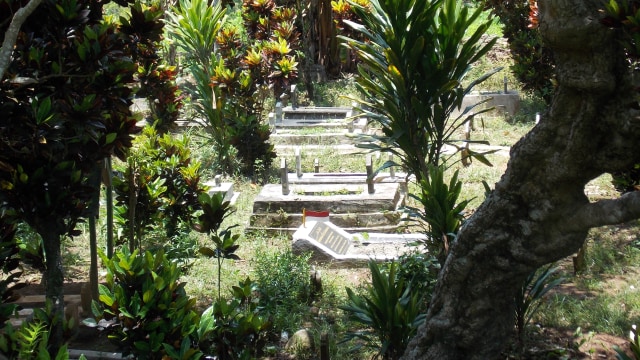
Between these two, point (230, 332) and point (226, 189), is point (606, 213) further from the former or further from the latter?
point (226, 189)

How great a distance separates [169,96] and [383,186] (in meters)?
2.99

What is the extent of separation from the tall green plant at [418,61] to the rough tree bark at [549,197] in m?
2.32

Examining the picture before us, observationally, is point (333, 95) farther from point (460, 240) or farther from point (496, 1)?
point (460, 240)

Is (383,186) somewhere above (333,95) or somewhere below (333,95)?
below

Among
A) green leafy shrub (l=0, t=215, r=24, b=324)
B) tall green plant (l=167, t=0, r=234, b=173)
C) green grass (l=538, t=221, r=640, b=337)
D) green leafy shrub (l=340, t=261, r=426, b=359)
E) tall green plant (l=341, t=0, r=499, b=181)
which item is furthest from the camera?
tall green plant (l=167, t=0, r=234, b=173)

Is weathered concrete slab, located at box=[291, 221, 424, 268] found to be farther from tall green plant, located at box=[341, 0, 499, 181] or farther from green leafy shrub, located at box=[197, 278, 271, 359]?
green leafy shrub, located at box=[197, 278, 271, 359]

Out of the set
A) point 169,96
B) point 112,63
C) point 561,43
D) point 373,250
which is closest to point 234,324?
point 112,63

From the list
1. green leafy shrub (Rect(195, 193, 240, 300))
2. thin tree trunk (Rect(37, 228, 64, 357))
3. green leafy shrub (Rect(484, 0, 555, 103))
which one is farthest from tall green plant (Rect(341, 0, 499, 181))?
green leafy shrub (Rect(484, 0, 555, 103))

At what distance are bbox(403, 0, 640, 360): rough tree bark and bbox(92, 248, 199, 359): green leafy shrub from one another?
1291 millimetres

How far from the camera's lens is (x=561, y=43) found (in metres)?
3.28

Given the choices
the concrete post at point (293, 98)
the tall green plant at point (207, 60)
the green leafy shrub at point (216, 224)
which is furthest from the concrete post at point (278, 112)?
the green leafy shrub at point (216, 224)

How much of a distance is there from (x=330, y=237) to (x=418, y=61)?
2479 millimetres

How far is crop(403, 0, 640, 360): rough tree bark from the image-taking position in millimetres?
3227

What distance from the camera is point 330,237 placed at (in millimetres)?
7836
